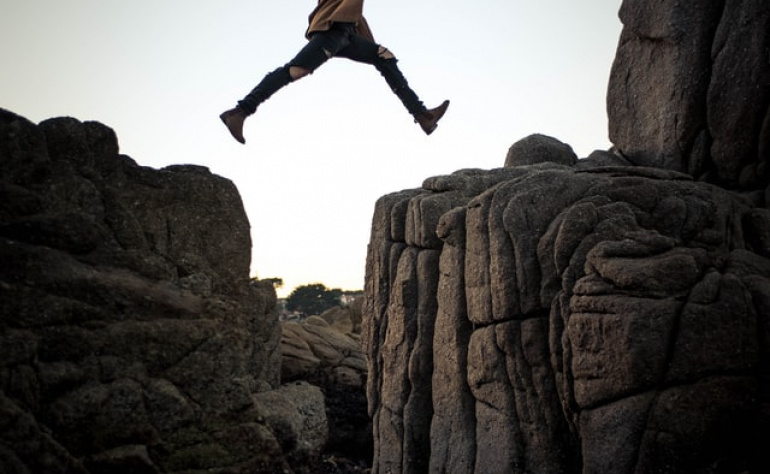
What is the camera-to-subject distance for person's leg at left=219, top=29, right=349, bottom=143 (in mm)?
9242

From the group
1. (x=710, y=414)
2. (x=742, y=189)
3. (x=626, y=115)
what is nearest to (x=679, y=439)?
(x=710, y=414)

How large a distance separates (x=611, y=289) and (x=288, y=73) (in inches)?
215

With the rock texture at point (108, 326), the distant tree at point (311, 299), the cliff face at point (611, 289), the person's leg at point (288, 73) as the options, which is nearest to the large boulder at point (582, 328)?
the cliff face at point (611, 289)

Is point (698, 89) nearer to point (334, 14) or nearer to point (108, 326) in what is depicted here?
point (334, 14)

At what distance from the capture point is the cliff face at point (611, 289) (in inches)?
294

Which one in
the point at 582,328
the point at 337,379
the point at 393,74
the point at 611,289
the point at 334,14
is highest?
the point at 334,14

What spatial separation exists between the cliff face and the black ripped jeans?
1.92 m

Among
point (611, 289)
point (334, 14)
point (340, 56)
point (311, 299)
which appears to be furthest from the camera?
point (311, 299)

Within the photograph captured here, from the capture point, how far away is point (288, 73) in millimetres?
9578

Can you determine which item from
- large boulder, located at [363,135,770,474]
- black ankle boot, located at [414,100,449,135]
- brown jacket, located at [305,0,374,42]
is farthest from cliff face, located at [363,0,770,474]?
brown jacket, located at [305,0,374,42]

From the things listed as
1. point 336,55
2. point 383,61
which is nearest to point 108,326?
point 336,55

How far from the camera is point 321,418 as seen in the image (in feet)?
50.7

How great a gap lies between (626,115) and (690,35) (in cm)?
184

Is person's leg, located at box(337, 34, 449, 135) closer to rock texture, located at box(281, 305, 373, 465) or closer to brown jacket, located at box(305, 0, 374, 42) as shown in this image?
brown jacket, located at box(305, 0, 374, 42)
